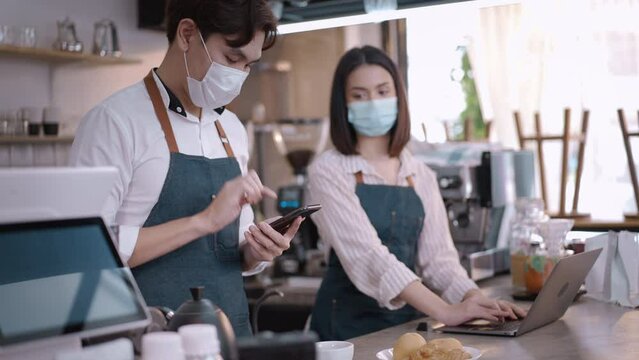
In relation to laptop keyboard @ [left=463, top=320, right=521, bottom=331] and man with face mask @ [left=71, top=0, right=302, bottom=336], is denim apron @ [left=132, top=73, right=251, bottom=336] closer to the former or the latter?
man with face mask @ [left=71, top=0, right=302, bottom=336]

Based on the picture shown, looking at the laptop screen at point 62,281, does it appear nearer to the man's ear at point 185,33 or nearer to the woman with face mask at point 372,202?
the man's ear at point 185,33

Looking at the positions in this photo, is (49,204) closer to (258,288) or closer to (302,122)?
(258,288)

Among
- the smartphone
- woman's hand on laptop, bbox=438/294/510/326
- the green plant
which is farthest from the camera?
the green plant

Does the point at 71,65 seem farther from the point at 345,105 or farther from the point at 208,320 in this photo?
the point at 208,320

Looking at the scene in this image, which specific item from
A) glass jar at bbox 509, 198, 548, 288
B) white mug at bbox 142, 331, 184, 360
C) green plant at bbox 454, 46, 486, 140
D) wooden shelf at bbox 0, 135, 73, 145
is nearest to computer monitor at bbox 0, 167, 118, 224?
white mug at bbox 142, 331, 184, 360

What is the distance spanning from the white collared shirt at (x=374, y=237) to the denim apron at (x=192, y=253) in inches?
19.2

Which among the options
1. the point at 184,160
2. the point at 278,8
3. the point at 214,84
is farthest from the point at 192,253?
the point at 278,8

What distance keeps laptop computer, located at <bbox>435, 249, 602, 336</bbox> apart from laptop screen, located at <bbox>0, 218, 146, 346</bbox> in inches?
52.3

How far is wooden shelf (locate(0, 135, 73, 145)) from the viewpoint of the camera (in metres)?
4.93

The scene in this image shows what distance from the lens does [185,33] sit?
2482mm

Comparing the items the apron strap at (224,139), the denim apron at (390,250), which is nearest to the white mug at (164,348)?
the apron strap at (224,139)

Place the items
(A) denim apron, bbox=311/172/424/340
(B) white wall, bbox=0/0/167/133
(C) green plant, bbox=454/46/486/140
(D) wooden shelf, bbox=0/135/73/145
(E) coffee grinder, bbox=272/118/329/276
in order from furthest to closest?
(C) green plant, bbox=454/46/486/140, (B) white wall, bbox=0/0/167/133, (E) coffee grinder, bbox=272/118/329/276, (D) wooden shelf, bbox=0/135/73/145, (A) denim apron, bbox=311/172/424/340

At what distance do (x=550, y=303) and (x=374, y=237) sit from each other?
2.10 feet

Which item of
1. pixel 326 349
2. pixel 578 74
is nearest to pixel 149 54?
pixel 578 74
